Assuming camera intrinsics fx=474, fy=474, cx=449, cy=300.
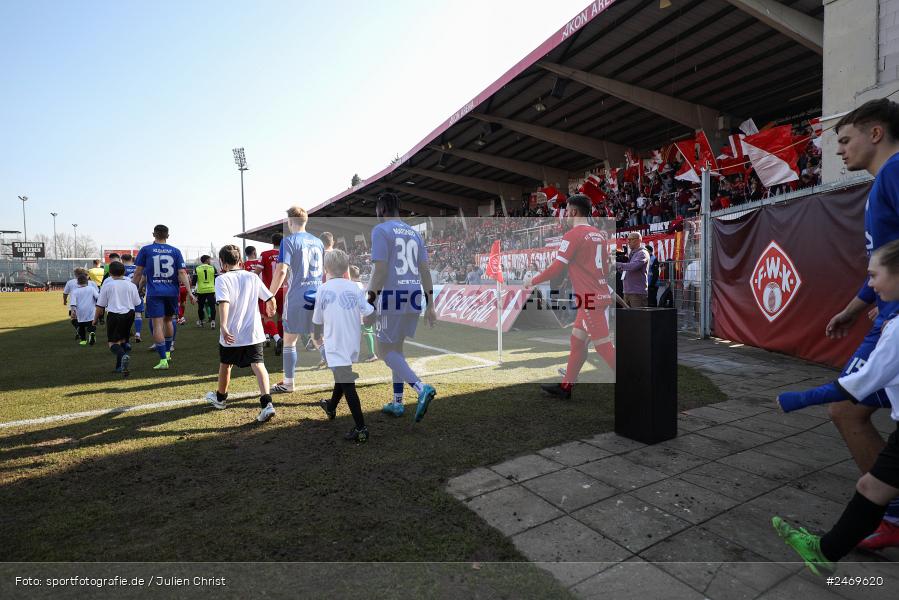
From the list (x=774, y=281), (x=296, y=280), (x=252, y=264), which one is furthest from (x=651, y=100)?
(x=296, y=280)

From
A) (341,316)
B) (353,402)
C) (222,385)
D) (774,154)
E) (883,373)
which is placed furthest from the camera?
(774,154)

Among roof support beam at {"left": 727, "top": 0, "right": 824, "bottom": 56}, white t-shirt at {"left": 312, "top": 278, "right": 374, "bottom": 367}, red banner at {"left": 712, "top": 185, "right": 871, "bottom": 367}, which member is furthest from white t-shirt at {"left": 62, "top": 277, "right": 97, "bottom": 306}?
roof support beam at {"left": 727, "top": 0, "right": 824, "bottom": 56}

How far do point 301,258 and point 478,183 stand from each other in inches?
958

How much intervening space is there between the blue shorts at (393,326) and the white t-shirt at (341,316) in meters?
0.35

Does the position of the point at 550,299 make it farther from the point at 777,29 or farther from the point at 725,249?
the point at 777,29

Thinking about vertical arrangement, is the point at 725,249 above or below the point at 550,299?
above

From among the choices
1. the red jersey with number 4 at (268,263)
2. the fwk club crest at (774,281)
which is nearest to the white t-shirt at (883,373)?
the fwk club crest at (774,281)

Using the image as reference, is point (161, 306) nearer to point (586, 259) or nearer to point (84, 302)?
point (84, 302)

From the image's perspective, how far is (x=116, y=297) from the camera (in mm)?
7148

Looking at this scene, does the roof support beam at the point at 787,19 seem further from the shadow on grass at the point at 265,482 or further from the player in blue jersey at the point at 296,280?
the player in blue jersey at the point at 296,280

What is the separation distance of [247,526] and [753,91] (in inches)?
760

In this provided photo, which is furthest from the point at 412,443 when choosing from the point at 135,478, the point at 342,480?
the point at 135,478

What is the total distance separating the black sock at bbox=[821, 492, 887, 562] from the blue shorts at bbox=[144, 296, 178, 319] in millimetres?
7733

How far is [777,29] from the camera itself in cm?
1133
